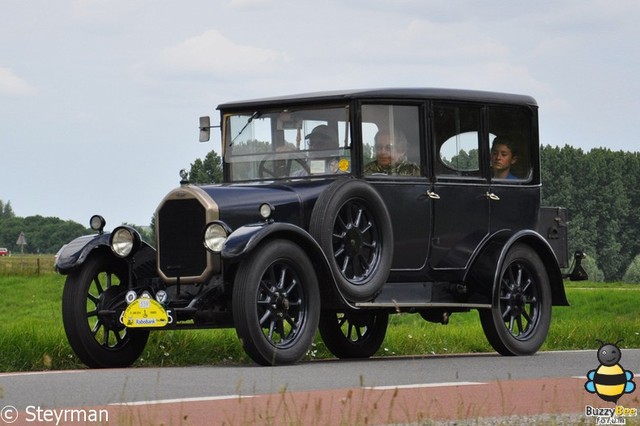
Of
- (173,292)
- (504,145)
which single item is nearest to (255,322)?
(173,292)

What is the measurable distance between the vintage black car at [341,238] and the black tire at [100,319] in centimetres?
2

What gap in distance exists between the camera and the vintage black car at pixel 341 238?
38.5 feet

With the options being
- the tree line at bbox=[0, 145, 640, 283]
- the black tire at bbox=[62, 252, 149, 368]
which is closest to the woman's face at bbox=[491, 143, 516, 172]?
the black tire at bbox=[62, 252, 149, 368]

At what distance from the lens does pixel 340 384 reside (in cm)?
945

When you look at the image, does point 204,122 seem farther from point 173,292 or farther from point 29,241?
point 29,241

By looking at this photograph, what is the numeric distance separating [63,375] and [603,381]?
14.1 feet

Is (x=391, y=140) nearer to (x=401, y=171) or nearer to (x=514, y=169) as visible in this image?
(x=401, y=171)

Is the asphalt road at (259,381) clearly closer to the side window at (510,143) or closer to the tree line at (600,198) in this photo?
the side window at (510,143)

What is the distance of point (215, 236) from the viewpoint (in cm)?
1175

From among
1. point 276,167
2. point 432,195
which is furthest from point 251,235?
point 432,195

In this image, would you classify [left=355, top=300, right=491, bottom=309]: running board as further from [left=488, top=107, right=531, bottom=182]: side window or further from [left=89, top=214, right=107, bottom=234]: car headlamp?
[left=89, top=214, right=107, bottom=234]: car headlamp

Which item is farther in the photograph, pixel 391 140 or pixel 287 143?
pixel 287 143

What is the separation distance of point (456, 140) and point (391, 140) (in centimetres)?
98

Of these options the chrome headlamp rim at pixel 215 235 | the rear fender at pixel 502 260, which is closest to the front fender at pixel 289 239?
the chrome headlamp rim at pixel 215 235
